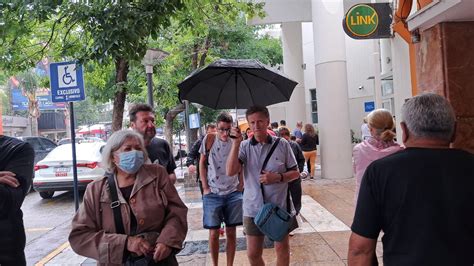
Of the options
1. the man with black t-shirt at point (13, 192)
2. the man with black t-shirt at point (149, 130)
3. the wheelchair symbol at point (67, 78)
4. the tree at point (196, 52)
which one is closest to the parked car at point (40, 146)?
the tree at point (196, 52)

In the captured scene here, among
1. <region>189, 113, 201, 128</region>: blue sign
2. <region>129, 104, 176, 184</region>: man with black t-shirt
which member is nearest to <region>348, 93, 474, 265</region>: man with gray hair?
<region>129, 104, 176, 184</region>: man with black t-shirt

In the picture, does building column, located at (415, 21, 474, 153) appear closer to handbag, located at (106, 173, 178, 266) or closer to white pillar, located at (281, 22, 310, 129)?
handbag, located at (106, 173, 178, 266)

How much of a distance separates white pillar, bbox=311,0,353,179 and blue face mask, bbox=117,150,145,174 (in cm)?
985

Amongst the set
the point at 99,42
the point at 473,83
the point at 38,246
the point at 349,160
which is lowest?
the point at 38,246

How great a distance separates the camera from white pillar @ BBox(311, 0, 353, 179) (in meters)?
12.0

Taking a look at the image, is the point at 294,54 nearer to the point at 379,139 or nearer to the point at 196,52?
the point at 196,52

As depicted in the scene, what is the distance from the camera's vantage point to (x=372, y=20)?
847 cm

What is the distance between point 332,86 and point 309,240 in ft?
22.7

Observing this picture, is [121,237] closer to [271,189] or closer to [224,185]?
[271,189]

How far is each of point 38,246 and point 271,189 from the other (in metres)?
5.01

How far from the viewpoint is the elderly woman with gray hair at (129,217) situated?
8.71ft

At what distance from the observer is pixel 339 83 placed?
12000 mm

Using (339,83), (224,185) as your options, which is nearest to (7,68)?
(224,185)

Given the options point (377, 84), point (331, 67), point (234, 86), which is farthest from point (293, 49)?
point (234, 86)
